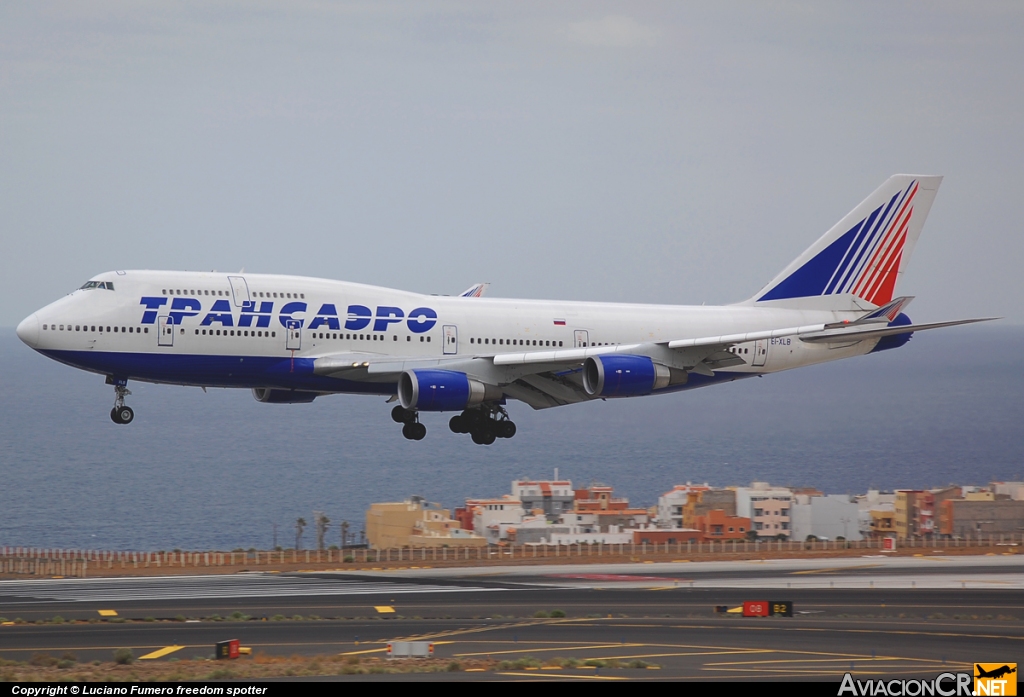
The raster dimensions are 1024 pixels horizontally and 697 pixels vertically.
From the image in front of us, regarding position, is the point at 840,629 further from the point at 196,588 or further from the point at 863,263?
the point at 196,588

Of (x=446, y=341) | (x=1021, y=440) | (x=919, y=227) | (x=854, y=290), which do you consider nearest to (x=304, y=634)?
(x=446, y=341)

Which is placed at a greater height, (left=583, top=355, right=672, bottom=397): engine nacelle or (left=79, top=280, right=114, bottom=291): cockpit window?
(left=79, top=280, right=114, bottom=291): cockpit window

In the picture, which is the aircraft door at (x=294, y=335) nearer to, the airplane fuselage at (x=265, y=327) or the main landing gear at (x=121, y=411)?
the airplane fuselage at (x=265, y=327)

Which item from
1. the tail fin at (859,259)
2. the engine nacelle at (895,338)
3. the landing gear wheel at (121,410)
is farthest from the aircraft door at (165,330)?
the engine nacelle at (895,338)

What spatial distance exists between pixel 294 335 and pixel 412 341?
17.2 feet

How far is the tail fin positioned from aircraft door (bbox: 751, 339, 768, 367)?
3366mm

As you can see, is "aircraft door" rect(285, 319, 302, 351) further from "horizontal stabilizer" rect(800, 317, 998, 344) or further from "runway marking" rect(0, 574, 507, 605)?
"horizontal stabilizer" rect(800, 317, 998, 344)

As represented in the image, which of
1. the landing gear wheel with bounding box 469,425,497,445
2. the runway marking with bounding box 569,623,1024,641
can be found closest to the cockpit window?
the landing gear wheel with bounding box 469,425,497,445

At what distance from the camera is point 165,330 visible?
164ft

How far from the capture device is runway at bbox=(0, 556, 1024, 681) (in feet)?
119

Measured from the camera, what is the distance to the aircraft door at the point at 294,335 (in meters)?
51.2

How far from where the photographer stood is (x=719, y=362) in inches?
2192

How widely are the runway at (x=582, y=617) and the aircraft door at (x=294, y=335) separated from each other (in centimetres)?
1026

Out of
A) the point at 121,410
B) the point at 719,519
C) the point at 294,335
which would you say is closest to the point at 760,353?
the point at 294,335
